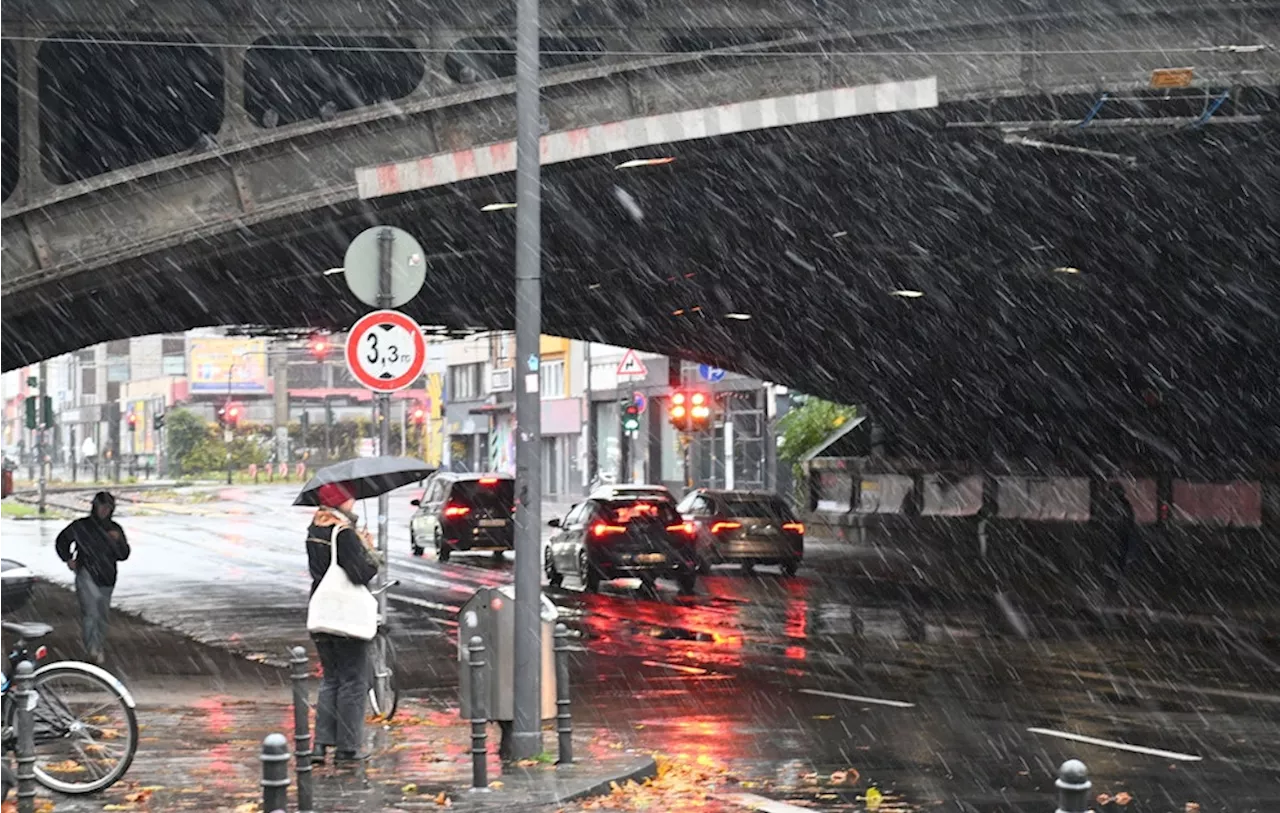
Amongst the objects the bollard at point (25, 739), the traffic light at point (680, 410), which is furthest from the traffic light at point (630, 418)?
the bollard at point (25, 739)

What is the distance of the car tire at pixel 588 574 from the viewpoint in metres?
31.4

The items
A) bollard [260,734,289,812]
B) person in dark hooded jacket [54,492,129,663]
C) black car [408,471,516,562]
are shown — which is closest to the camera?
bollard [260,734,289,812]

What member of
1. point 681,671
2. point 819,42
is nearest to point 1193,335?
point 819,42

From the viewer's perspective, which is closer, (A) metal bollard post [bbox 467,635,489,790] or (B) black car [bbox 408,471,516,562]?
(A) metal bollard post [bbox 467,635,489,790]

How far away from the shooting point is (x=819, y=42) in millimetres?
21078

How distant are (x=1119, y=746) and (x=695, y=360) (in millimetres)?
39014

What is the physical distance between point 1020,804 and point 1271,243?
22.7 metres

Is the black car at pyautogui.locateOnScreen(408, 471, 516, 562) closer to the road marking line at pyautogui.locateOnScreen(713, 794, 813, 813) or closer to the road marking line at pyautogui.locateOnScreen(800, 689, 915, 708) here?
the road marking line at pyautogui.locateOnScreen(800, 689, 915, 708)

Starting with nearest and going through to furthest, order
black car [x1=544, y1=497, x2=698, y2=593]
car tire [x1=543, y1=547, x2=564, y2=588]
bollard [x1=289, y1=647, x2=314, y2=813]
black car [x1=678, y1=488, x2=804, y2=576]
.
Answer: bollard [x1=289, y1=647, x2=314, y2=813], black car [x1=544, y1=497, x2=698, y2=593], car tire [x1=543, y1=547, x2=564, y2=588], black car [x1=678, y1=488, x2=804, y2=576]

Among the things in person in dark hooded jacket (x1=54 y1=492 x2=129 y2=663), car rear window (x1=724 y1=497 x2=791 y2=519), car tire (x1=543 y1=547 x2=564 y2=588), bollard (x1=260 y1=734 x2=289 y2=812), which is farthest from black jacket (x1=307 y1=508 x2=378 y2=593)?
car rear window (x1=724 y1=497 x2=791 y2=519)

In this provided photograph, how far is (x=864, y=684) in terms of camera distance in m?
18.0

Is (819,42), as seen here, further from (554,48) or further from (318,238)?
(318,238)

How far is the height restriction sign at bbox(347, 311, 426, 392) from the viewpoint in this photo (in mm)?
13664

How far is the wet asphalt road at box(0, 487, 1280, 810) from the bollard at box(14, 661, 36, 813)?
160 inches
